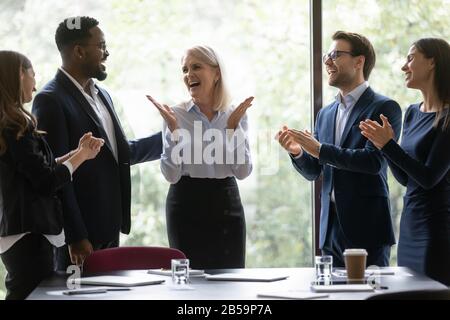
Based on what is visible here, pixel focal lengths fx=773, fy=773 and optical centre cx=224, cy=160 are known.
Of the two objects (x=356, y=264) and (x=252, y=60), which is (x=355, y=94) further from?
(x=356, y=264)

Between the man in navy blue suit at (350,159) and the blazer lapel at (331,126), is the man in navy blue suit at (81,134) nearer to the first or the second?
the man in navy blue suit at (350,159)

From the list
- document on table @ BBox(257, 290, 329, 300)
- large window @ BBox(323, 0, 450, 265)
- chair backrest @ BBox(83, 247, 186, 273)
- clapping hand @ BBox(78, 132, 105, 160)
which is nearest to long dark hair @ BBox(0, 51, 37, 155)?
clapping hand @ BBox(78, 132, 105, 160)

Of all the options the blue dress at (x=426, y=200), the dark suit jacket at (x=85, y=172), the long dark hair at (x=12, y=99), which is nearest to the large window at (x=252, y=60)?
the dark suit jacket at (x=85, y=172)

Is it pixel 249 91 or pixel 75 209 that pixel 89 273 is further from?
pixel 249 91

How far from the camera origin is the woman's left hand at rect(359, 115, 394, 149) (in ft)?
13.5

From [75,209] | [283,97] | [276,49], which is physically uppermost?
[276,49]

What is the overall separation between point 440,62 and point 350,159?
0.75 metres

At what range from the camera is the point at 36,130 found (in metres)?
3.79

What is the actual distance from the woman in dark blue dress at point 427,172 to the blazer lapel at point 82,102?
4.63 ft

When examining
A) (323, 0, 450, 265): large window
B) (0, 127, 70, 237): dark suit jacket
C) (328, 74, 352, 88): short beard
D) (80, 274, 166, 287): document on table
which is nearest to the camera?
(80, 274, 166, 287): document on table

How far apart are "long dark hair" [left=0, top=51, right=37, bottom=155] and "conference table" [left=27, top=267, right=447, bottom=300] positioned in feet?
2.63

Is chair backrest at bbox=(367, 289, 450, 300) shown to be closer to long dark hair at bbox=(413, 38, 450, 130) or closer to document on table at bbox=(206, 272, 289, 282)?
document on table at bbox=(206, 272, 289, 282)
